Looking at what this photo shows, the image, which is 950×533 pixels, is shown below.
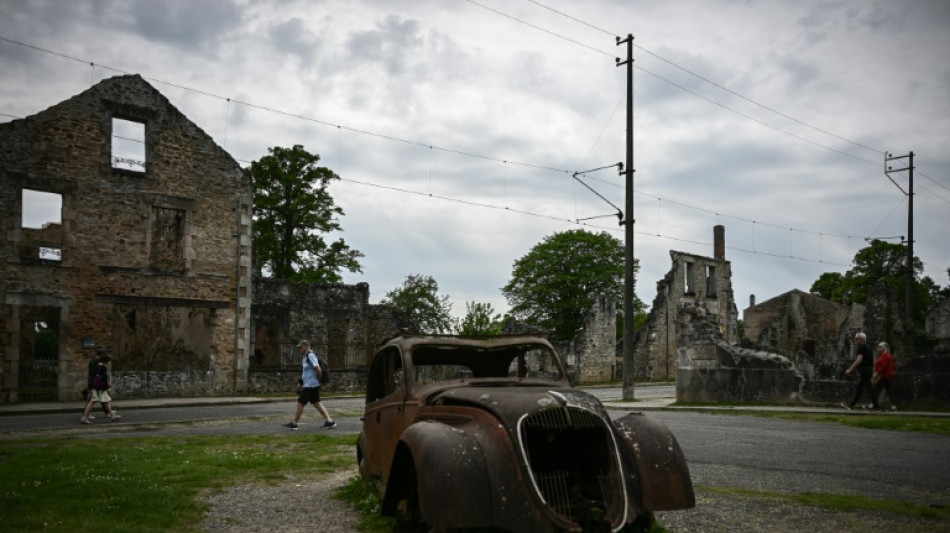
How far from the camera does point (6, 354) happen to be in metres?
22.3

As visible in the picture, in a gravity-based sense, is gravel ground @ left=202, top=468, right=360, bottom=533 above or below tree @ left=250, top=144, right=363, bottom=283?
below

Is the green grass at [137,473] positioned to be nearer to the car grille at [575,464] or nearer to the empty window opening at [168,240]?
the car grille at [575,464]

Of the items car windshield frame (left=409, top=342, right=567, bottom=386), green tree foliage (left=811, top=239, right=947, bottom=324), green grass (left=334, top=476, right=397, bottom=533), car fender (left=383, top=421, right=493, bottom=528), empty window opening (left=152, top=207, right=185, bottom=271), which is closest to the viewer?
car fender (left=383, top=421, right=493, bottom=528)

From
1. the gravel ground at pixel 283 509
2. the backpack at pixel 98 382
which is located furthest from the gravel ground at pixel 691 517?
the backpack at pixel 98 382

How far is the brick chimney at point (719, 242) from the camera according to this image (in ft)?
171

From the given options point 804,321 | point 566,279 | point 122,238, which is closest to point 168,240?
point 122,238

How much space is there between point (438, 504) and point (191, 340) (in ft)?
106

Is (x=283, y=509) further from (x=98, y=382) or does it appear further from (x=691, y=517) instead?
(x=98, y=382)

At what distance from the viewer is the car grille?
4715 mm

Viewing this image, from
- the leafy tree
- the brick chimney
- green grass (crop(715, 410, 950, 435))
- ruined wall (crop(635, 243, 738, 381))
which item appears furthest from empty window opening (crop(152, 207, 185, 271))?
the leafy tree

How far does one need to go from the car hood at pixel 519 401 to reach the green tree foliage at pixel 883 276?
6361 centimetres

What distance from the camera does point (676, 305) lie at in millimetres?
45625

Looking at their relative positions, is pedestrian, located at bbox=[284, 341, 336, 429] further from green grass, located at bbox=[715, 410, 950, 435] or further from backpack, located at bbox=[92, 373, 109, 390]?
green grass, located at bbox=[715, 410, 950, 435]

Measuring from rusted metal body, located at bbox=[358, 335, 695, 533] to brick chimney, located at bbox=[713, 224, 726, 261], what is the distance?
49.3 metres
